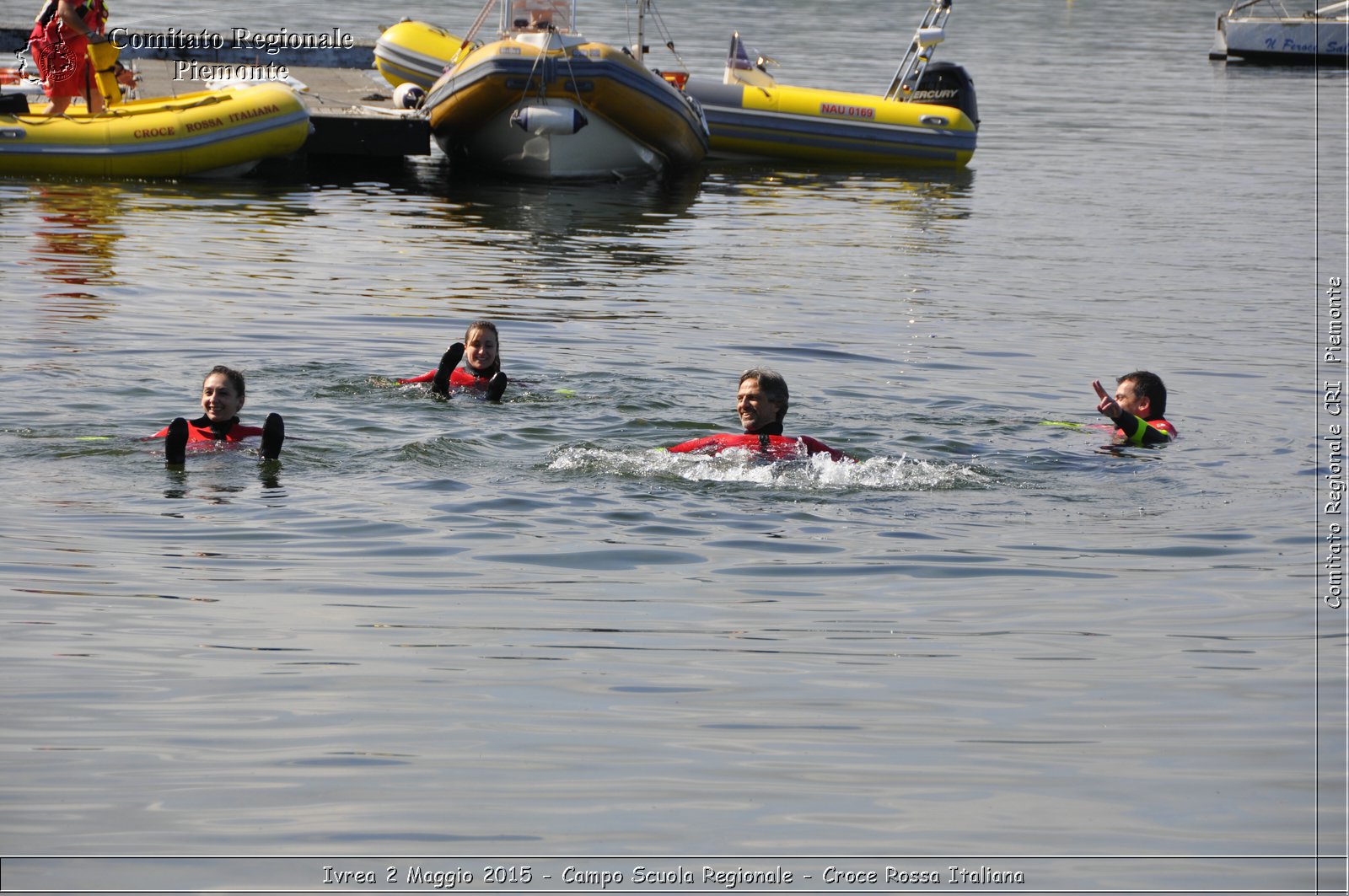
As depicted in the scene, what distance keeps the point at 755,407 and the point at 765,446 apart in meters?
0.25

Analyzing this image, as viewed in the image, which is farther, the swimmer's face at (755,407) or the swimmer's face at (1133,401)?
the swimmer's face at (1133,401)

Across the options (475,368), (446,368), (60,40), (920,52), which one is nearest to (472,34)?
(60,40)

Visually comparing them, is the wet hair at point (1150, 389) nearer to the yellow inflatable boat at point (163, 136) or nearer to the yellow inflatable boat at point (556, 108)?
the yellow inflatable boat at point (556, 108)

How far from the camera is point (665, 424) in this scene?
1074 cm

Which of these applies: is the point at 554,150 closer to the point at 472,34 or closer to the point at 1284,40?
the point at 472,34

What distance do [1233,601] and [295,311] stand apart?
30.9 feet

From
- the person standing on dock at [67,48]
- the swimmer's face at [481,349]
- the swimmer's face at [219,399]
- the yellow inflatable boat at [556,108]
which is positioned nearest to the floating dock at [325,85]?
the yellow inflatable boat at [556,108]

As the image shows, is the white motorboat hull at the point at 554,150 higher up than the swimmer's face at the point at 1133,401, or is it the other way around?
the white motorboat hull at the point at 554,150

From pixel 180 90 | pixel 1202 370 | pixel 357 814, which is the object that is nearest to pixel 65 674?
pixel 357 814

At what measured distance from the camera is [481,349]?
441 inches

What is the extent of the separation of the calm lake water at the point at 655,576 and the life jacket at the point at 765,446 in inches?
5.2

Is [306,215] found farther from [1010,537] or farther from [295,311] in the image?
[1010,537]

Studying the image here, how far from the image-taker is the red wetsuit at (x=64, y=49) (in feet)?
68.2

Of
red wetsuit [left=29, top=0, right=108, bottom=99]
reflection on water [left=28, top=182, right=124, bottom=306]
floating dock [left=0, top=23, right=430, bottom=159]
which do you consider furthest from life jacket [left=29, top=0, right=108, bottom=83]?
floating dock [left=0, top=23, right=430, bottom=159]
